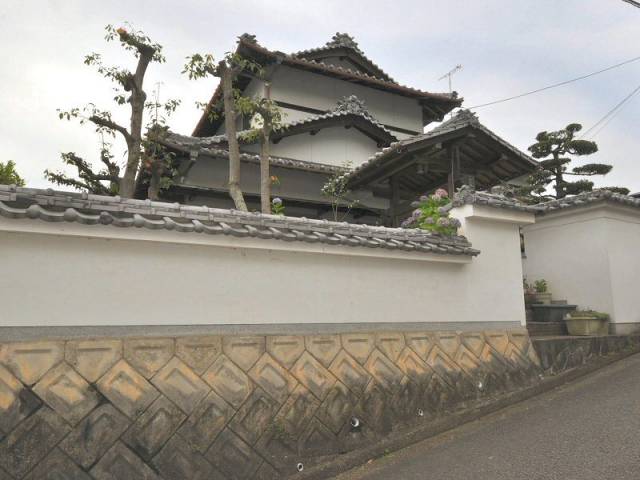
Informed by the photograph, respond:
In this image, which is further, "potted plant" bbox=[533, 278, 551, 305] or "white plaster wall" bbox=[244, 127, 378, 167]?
"white plaster wall" bbox=[244, 127, 378, 167]

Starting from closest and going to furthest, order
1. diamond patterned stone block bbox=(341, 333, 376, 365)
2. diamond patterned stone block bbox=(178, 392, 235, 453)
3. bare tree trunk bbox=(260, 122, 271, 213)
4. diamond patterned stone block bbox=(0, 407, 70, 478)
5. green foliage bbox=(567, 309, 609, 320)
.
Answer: diamond patterned stone block bbox=(0, 407, 70, 478), diamond patterned stone block bbox=(178, 392, 235, 453), diamond patterned stone block bbox=(341, 333, 376, 365), bare tree trunk bbox=(260, 122, 271, 213), green foliage bbox=(567, 309, 609, 320)

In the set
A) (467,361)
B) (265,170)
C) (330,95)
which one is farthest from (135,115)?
(330,95)

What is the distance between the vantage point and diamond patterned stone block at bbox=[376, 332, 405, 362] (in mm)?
6303

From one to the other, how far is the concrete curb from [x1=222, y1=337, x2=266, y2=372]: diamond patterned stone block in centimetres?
129

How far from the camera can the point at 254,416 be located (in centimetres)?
504

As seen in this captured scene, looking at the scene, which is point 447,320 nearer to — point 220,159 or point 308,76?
point 220,159

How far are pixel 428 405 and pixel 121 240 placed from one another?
4425 millimetres

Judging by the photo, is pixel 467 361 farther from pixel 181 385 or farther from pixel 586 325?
pixel 181 385

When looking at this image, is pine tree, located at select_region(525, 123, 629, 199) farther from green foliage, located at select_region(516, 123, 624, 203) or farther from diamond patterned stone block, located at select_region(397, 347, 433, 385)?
diamond patterned stone block, located at select_region(397, 347, 433, 385)

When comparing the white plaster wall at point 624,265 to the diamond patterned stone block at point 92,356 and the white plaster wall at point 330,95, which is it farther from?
the diamond patterned stone block at point 92,356

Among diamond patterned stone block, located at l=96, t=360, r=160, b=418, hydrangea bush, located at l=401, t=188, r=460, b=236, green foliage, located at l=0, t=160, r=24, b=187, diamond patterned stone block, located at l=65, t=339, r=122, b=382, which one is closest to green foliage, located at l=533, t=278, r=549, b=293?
hydrangea bush, located at l=401, t=188, r=460, b=236

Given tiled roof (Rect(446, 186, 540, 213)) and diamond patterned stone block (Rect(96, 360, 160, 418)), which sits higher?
tiled roof (Rect(446, 186, 540, 213))

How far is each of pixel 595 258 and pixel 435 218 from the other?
16.1ft

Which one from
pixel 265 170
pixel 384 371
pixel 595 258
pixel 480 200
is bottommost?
pixel 384 371
